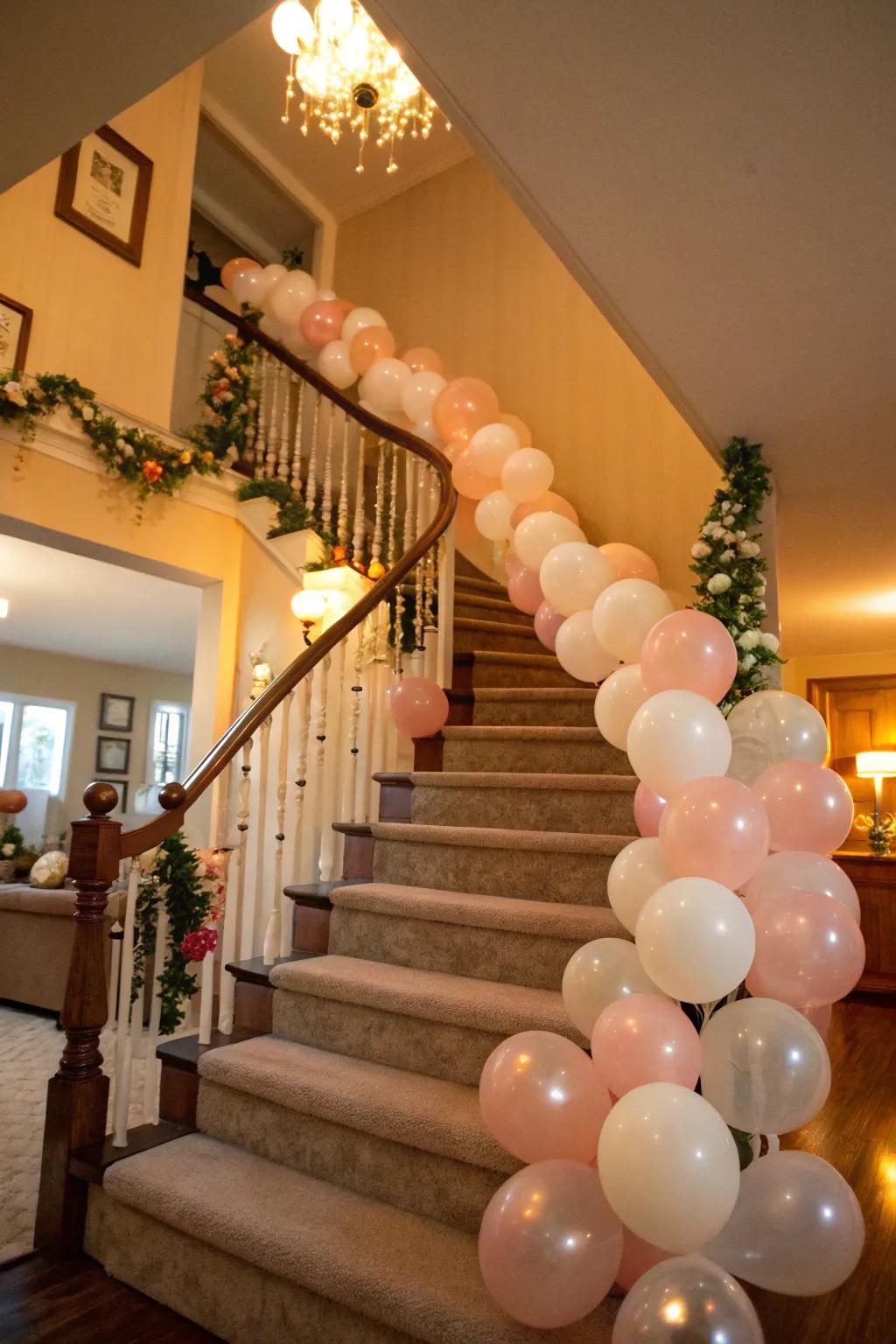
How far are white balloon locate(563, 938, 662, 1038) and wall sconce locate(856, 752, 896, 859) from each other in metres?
4.74

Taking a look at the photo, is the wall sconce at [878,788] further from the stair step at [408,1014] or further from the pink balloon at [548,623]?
the stair step at [408,1014]

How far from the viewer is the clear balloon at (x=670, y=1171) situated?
4.19 feet

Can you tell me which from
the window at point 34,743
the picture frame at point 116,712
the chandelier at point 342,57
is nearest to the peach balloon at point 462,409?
the chandelier at point 342,57

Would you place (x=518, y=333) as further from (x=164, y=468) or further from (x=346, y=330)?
(x=164, y=468)

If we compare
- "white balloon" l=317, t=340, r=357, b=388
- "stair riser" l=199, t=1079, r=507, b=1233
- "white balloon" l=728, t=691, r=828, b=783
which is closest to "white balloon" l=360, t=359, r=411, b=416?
"white balloon" l=317, t=340, r=357, b=388

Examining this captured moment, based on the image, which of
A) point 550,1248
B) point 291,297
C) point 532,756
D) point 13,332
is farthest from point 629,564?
point 13,332

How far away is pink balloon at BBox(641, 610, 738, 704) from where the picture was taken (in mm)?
1886

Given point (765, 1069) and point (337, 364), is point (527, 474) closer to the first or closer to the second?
point (337, 364)

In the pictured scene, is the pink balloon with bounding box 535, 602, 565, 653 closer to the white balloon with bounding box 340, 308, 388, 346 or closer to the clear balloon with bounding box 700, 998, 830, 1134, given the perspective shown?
the clear balloon with bounding box 700, 998, 830, 1134

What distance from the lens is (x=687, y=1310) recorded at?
1.21 meters

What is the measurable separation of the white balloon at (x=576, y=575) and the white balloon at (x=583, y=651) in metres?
0.10

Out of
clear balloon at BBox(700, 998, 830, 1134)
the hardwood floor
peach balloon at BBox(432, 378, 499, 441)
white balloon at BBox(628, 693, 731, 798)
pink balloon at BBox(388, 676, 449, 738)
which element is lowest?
the hardwood floor

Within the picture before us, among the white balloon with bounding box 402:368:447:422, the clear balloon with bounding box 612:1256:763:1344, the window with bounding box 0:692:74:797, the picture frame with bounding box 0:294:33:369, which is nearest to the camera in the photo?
the clear balloon with bounding box 612:1256:763:1344

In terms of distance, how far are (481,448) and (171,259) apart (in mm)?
2527
